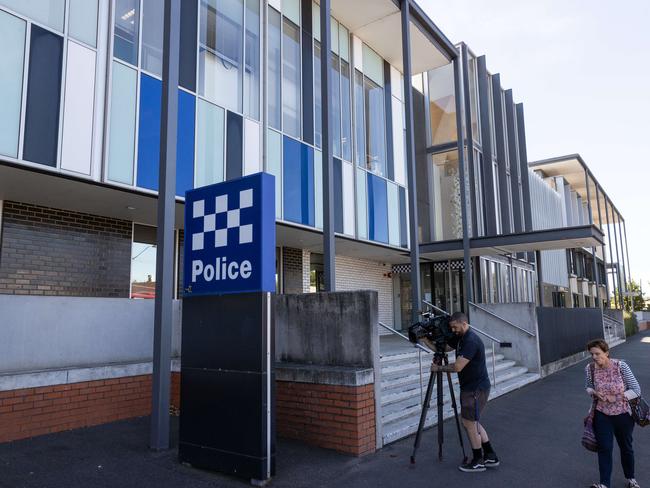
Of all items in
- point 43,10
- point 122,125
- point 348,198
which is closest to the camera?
point 43,10

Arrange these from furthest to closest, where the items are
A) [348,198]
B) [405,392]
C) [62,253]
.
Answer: [348,198]
[62,253]
[405,392]

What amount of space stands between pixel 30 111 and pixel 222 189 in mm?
3782

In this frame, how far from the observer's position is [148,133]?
891 centimetres

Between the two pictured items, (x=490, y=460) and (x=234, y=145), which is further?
(x=234, y=145)

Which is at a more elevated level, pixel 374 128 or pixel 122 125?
pixel 374 128

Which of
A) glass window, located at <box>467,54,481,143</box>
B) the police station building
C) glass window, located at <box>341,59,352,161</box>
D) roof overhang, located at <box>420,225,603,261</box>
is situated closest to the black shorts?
the police station building

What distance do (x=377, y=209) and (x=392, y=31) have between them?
211 inches

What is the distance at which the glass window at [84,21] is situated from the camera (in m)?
8.10

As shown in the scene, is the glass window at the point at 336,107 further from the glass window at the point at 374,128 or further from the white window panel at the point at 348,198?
the glass window at the point at 374,128

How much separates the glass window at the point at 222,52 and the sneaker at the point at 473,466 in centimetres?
798

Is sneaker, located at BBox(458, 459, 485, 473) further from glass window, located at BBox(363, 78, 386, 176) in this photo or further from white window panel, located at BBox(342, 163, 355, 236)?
glass window, located at BBox(363, 78, 386, 176)

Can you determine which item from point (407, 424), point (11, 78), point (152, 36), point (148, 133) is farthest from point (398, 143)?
point (11, 78)

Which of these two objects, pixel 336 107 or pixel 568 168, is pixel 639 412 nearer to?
pixel 336 107

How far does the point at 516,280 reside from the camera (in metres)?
22.1
